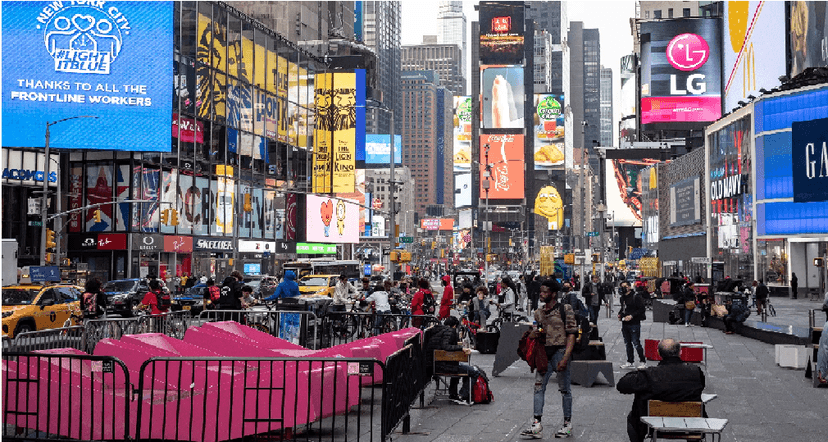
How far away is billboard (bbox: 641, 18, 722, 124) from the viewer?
81.9 m

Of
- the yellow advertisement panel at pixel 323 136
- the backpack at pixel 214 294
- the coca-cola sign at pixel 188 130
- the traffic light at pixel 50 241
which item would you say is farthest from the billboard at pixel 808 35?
the yellow advertisement panel at pixel 323 136

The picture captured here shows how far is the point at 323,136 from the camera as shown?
299ft

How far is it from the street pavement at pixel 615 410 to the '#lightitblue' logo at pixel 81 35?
41.8 m

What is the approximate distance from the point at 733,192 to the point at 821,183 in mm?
51097

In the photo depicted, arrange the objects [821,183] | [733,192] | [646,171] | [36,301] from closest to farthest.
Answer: [821,183], [36,301], [733,192], [646,171]

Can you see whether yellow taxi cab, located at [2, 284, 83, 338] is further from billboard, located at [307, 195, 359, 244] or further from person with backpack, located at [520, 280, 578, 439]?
billboard, located at [307, 195, 359, 244]

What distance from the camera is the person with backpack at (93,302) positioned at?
1895cm

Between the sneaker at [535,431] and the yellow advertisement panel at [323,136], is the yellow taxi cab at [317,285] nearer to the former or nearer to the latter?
the sneaker at [535,431]

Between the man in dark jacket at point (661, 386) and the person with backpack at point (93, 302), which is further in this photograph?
the person with backpack at point (93, 302)

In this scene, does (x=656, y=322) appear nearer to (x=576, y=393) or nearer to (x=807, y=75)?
(x=576, y=393)

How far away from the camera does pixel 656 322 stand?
117 feet

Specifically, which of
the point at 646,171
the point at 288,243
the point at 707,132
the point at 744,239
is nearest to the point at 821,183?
the point at 744,239

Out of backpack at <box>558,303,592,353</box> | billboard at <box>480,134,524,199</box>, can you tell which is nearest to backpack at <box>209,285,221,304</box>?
backpack at <box>558,303,592,353</box>

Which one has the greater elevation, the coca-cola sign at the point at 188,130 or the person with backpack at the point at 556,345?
the coca-cola sign at the point at 188,130
